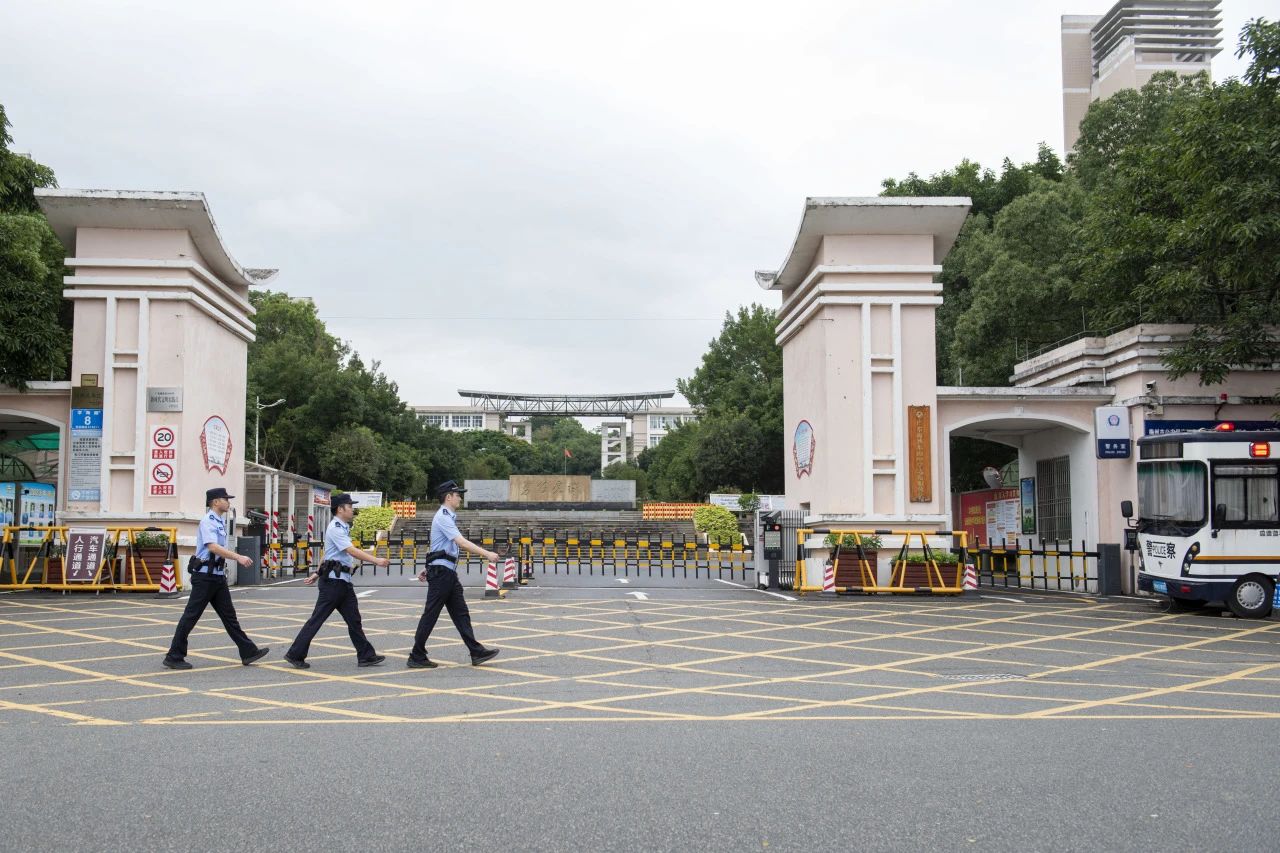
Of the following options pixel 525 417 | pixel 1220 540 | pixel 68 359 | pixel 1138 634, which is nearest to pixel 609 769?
pixel 1138 634

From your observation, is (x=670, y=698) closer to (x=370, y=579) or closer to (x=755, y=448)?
(x=370, y=579)

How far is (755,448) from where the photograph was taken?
193 feet

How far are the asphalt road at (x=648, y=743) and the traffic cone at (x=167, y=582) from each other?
4690mm

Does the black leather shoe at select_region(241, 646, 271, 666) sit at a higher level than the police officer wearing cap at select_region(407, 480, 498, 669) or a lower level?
lower

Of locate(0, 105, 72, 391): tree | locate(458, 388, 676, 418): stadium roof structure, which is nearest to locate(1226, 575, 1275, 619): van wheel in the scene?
locate(0, 105, 72, 391): tree

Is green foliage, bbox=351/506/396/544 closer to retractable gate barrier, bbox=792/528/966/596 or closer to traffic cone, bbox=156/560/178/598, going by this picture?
traffic cone, bbox=156/560/178/598

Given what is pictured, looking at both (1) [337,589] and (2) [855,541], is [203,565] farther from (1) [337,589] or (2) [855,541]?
(2) [855,541]

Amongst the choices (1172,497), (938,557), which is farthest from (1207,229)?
(938,557)

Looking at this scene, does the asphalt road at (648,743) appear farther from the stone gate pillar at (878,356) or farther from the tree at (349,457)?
the tree at (349,457)

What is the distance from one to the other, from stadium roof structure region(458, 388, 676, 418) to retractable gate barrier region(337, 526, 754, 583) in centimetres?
5837

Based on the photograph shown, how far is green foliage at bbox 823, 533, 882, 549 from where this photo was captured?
21.1 metres

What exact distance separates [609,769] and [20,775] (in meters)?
3.45

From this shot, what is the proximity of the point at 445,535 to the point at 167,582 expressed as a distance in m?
10.2

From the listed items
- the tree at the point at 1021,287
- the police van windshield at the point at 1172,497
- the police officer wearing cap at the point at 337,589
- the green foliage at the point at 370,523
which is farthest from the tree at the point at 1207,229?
the green foliage at the point at 370,523
